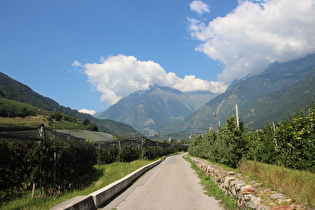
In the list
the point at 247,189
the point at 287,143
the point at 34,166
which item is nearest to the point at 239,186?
the point at 247,189

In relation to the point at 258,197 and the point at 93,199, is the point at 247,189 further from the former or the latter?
the point at 93,199

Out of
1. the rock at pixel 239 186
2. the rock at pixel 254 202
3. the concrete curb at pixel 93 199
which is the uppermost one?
the rock at pixel 239 186

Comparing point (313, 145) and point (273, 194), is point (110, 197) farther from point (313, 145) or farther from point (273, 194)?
point (313, 145)

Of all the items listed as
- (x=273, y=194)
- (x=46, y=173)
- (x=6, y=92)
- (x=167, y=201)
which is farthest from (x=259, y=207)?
(x=6, y=92)

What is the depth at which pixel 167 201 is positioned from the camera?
783 centimetres

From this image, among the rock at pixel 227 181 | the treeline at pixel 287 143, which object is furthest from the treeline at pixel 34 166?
the treeline at pixel 287 143

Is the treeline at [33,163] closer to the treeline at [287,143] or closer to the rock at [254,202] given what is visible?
the rock at [254,202]

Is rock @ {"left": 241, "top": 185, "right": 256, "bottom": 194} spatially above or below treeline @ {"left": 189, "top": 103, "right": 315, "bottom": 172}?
below

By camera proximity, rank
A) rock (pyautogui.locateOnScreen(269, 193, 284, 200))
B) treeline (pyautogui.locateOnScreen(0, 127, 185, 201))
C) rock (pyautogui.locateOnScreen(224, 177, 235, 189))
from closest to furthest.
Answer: rock (pyautogui.locateOnScreen(269, 193, 284, 200)), rock (pyautogui.locateOnScreen(224, 177, 235, 189)), treeline (pyautogui.locateOnScreen(0, 127, 185, 201))

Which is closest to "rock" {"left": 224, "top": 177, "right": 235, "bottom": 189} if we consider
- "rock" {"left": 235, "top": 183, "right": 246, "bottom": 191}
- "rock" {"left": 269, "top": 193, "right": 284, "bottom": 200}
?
"rock" {"left": 235, "top": 183, "right": 246, "bottom": 191}

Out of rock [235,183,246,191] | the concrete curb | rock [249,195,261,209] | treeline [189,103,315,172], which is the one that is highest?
treeline [189,103,315,172]

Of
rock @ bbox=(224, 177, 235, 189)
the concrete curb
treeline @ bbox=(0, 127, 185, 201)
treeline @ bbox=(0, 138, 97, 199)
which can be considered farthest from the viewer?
treeline @ bbox=(0, 138, 97, 199)

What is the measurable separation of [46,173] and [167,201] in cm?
554

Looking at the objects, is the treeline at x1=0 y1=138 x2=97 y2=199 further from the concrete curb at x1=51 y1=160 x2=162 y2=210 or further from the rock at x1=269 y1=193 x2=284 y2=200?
the rock at x1=269 y1=193 x2=284 y2=200
